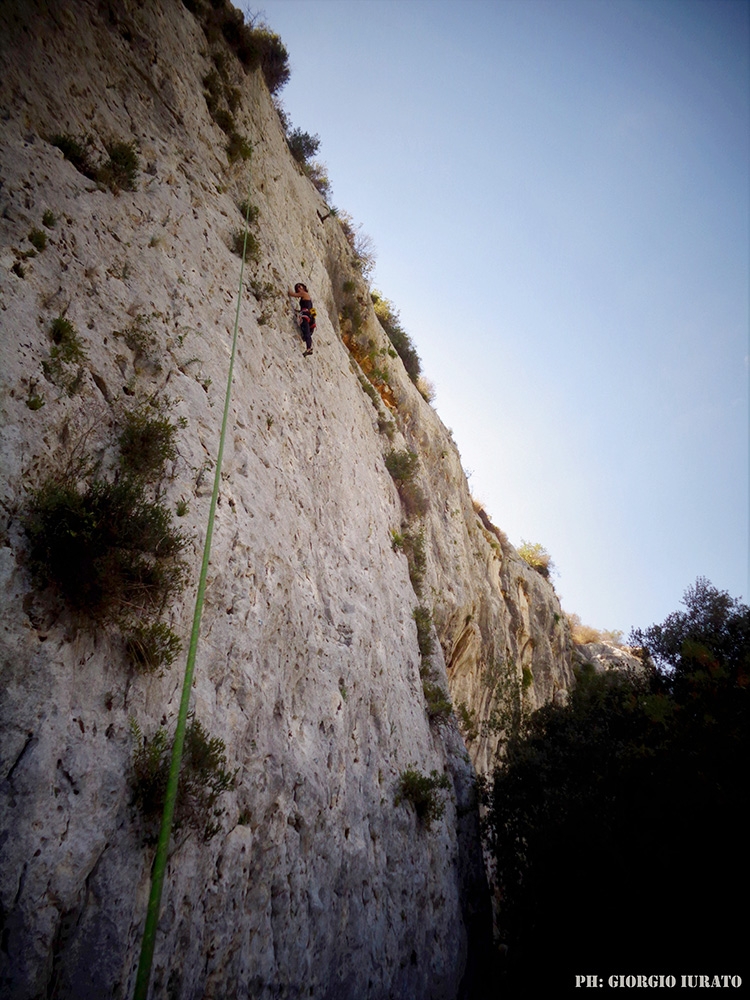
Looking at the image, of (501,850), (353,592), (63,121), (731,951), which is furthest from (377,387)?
(731,951)

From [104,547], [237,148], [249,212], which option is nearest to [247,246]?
[249,212]

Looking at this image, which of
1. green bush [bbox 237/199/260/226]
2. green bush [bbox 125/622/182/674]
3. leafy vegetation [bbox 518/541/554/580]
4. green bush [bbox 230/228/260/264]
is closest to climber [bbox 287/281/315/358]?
green bush [bbox 230/228/260/264]

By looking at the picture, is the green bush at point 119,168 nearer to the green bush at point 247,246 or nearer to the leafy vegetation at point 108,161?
the leafy vegetation at point 108,161

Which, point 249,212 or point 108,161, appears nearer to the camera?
point 108,161

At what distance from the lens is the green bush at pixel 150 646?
4.45 m

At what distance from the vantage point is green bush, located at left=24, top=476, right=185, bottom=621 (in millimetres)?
4008

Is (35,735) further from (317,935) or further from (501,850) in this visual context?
(501,850)

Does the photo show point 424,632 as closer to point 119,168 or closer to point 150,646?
point 150,646

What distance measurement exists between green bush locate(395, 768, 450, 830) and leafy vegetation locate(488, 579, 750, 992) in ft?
7.93

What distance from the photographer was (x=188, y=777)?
14.6 ft

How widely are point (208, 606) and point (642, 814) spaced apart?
804 centimetres

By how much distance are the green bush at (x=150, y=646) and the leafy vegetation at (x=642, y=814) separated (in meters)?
8.04

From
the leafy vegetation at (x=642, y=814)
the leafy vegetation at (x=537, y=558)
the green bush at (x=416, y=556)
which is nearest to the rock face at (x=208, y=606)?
the green bush at (x=416, y=556)

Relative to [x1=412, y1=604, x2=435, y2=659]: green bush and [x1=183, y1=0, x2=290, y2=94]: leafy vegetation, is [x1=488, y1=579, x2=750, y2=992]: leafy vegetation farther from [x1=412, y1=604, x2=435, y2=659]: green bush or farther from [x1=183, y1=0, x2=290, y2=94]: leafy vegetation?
[x1=183, y1=0, x2=290, y2=94]: leafy vegetation
